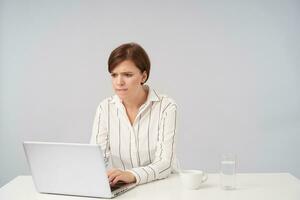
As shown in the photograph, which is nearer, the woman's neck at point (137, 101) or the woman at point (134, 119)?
the woman at point (134, 119)

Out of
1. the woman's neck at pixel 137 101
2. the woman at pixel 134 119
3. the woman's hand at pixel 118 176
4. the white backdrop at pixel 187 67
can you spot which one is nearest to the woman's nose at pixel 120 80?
the woman at pixel 134 119

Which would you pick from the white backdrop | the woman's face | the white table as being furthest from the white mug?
the white backdrop

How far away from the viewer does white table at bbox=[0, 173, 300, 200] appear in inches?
71.3

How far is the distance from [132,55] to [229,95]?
184 centimetres

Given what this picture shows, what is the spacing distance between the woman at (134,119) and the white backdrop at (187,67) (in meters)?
1.54

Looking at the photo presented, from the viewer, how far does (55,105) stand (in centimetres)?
408

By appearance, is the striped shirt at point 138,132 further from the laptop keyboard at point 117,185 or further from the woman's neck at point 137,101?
the laptop keyboard at point 117,185

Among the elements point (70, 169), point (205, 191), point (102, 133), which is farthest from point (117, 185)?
point (102, 133)

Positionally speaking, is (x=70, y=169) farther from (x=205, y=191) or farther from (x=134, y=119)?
(x=134, y=119)

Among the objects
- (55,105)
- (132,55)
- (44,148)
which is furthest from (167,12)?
(44,148)

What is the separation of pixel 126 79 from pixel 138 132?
30 centimetres

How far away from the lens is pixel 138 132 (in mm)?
2461

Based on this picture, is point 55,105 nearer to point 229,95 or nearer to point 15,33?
point 15,33

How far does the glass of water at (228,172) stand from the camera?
1.94 m
